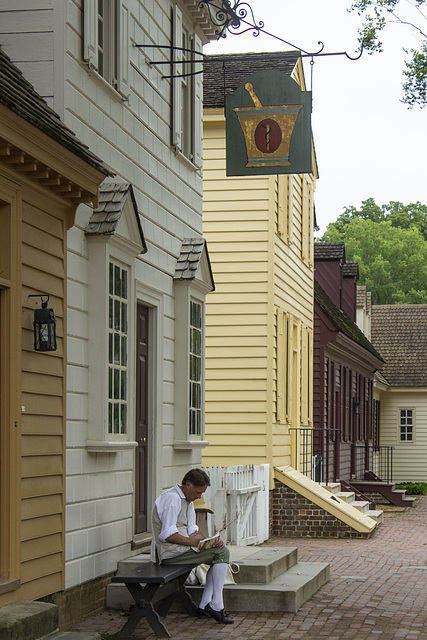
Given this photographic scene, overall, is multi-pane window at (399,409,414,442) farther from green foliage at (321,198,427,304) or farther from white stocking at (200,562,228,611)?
white stocking at (200,562,228,611)

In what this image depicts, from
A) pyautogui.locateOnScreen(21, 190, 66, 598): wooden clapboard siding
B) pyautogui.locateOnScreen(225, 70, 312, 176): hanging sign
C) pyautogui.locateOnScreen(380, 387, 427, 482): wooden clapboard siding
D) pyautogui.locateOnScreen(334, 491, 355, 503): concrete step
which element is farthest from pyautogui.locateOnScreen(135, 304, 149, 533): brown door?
pyautogui.locateOnScreen(380, 387, 427, 482): wooden clapboard siding

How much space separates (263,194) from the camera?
55.6 feet

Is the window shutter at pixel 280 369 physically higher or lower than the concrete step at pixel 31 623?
higher

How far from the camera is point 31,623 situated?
6.70 metres

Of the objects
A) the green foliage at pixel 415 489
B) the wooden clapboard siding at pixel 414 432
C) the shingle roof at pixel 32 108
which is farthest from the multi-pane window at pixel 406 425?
the shingle roof at pixel 32 108

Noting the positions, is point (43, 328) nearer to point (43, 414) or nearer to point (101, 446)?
point (43, 414)

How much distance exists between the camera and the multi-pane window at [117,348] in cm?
916

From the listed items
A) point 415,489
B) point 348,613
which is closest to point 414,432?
point 415,489

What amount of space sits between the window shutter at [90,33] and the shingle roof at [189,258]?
3366mm

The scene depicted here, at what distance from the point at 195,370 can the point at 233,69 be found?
7.99m

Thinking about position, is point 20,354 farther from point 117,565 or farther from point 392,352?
point 392,352

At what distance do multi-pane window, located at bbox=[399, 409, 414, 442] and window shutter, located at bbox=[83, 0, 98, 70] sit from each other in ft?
103

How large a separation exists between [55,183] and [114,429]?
249cm

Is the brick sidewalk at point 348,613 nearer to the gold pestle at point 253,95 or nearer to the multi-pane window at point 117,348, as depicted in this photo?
the multi-pane window at point 117,348
